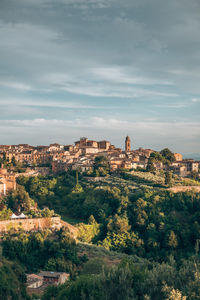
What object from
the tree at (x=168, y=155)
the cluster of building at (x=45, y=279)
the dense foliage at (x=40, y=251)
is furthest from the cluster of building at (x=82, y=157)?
the cluster of building at (x=45, y=279)

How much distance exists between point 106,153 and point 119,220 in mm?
37979

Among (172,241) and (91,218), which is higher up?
(91,218)

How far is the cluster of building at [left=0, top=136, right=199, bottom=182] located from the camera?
68.1 metres

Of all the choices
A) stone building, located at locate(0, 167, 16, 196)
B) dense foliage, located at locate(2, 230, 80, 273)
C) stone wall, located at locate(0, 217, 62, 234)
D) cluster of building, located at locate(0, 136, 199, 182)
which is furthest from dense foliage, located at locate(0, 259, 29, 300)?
cluster of building, located at locate(0, 136, 199, 182)

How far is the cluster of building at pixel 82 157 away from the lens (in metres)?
68.1

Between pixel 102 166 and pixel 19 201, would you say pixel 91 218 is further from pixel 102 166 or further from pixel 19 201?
pixel 102 166

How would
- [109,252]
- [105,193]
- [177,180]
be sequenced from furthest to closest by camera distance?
1. [177,180]
2. [105,193]
3. [109,252]

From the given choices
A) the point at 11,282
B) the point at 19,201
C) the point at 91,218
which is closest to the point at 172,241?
the point at 91,218

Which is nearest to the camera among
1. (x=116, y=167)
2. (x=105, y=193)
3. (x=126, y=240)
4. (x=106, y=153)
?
(x=126, y=240)

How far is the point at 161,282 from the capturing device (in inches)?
669

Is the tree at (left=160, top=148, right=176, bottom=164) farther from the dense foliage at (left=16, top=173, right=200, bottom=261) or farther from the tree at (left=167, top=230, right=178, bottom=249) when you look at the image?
the tree at (left=167, top=230, right=178, bottom=249)

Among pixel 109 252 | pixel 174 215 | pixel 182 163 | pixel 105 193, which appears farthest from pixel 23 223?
pixel 182 163

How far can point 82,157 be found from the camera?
7488 centimetres

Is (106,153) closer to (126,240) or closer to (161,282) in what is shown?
(126,240)
